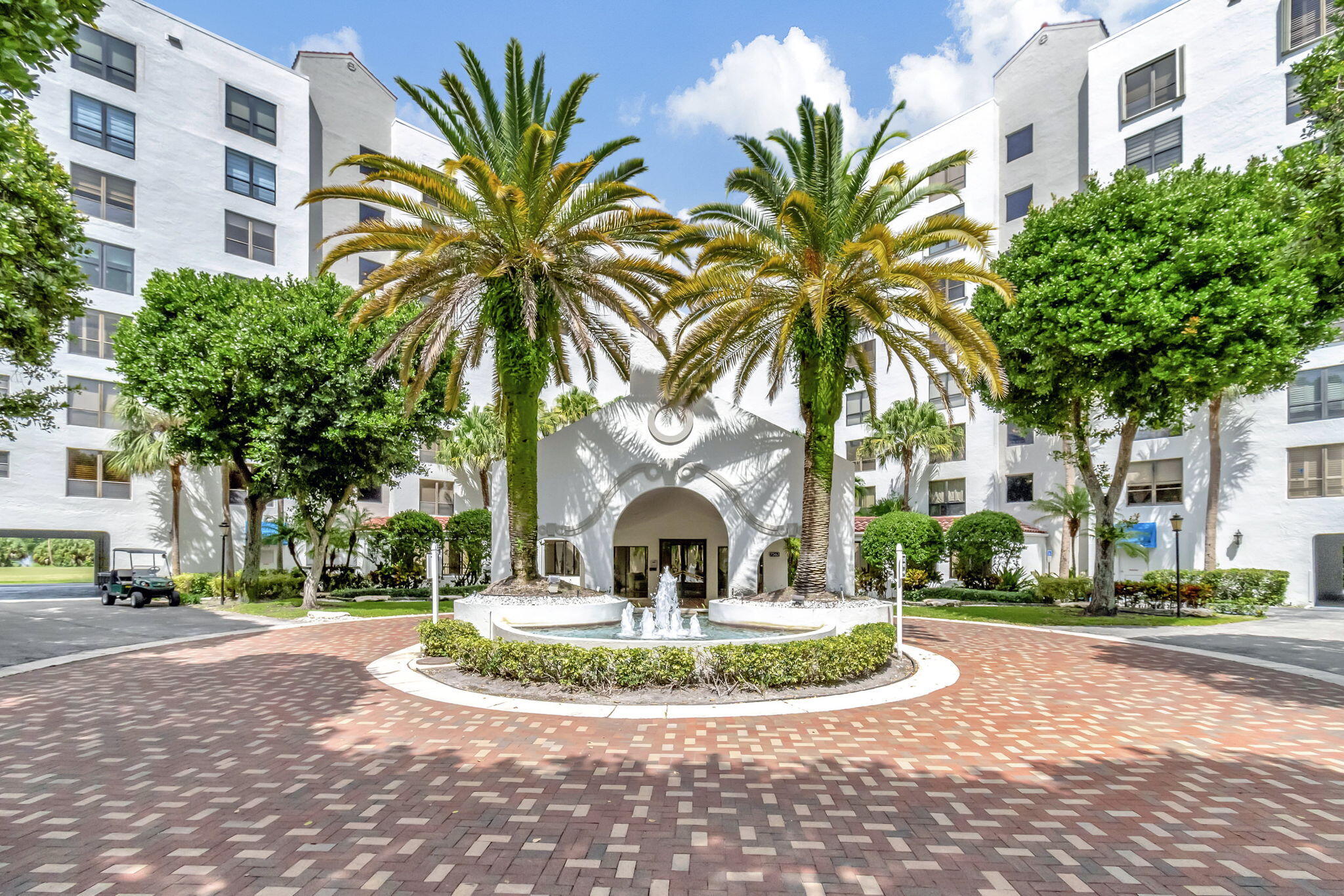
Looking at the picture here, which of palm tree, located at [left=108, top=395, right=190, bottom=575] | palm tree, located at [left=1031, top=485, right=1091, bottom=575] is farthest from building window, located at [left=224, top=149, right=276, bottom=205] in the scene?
palm tree, located at [left=1031, top=485, right=1091, bottom=575]

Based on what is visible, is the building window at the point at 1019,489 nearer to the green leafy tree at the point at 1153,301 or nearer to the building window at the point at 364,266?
the green leafy tree at the point at 1153,301

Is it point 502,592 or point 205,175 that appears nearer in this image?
point 502,592

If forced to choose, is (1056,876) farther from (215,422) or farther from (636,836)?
(215,422)

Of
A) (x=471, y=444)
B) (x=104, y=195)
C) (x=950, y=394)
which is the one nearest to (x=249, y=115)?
(x=104, y=195)

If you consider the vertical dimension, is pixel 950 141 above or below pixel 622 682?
above

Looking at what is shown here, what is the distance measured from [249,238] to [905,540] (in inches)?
1301

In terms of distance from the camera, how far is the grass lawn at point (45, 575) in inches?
1661

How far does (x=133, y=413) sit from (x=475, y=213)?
21406 mm

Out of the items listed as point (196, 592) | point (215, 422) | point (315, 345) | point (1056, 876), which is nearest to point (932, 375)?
point (1056, 876)

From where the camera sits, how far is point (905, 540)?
28.9 meters

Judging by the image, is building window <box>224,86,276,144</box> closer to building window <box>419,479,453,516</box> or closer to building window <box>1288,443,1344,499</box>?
building window <box>419,479,453,516</box>

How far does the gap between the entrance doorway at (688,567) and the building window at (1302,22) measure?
2883cm

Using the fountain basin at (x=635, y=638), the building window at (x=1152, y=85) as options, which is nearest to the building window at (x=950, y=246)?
the building window at (x=1152, y=85)

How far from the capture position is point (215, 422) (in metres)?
23.1
